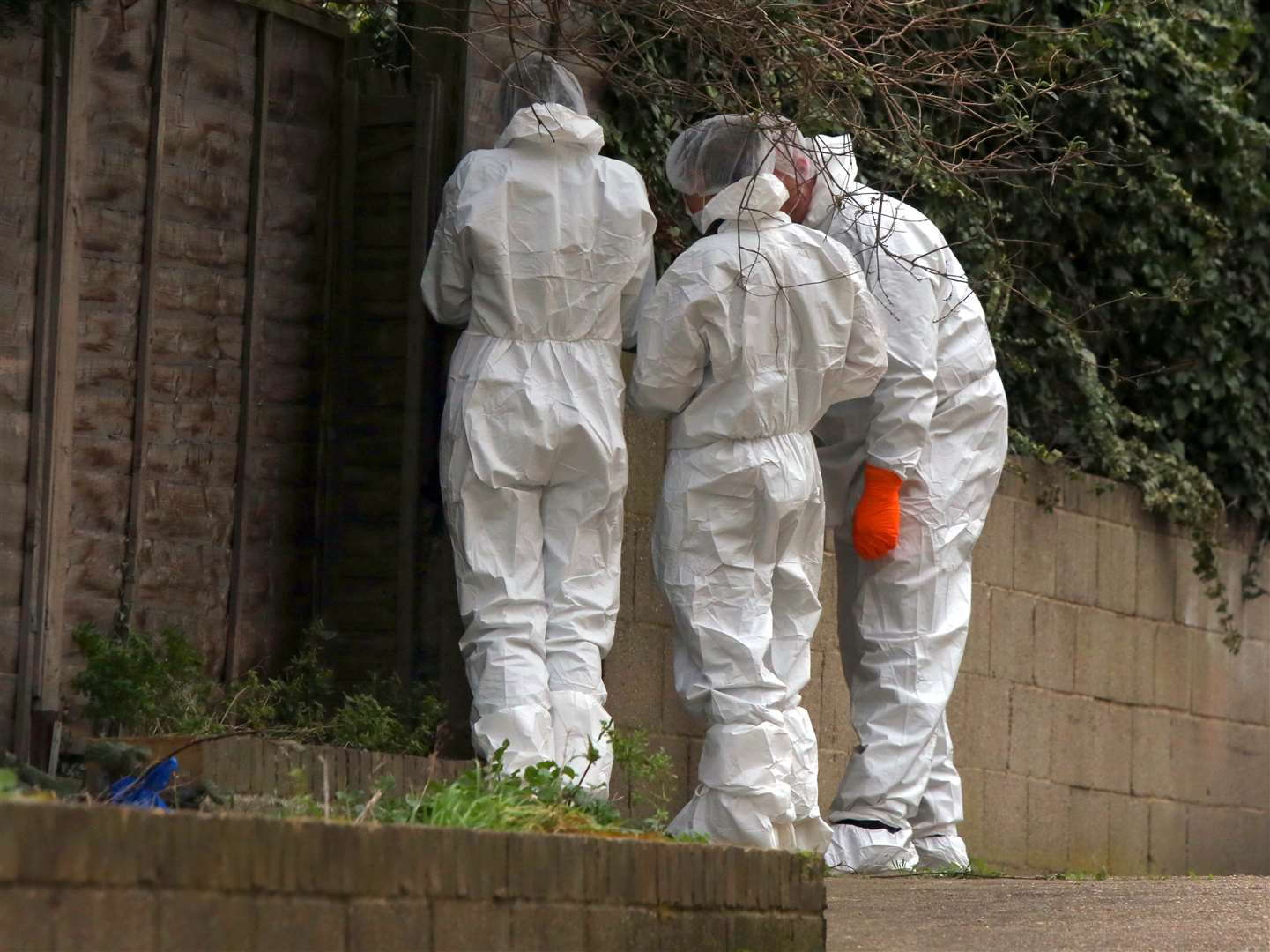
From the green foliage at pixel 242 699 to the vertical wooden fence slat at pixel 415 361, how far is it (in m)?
0.19

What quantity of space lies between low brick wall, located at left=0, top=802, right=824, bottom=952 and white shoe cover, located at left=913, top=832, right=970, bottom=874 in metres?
2.29

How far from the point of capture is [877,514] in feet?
20.5

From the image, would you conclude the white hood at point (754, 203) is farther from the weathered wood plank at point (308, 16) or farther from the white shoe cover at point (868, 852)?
the white shoe cover at point (868, 852)

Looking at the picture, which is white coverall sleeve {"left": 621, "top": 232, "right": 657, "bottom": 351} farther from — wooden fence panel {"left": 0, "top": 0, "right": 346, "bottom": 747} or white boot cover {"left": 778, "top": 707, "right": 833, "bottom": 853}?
white boot cover {"left": 778, "top": 707, "right": 833, "bottom": 853}

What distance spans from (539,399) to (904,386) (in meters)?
1.16

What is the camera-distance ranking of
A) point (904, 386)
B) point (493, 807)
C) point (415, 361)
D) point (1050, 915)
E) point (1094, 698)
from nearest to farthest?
point (493, 807) → point (1050, 915) → point (415, 361) → point (904, 386) → point (1094, 698)

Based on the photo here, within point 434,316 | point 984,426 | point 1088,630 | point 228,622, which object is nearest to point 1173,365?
point 1088,630

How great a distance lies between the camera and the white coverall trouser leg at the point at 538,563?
5500 mm

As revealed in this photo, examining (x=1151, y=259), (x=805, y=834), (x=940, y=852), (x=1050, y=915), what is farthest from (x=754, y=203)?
(x=1151, y=259)

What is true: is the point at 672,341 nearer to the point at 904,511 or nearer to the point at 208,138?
the point at 904,511

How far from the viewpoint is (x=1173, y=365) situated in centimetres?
838

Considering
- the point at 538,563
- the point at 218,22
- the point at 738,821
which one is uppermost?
the point at 218,22

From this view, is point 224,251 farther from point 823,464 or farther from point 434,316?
point 823,464

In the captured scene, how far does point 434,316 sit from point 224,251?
0.56 metres
